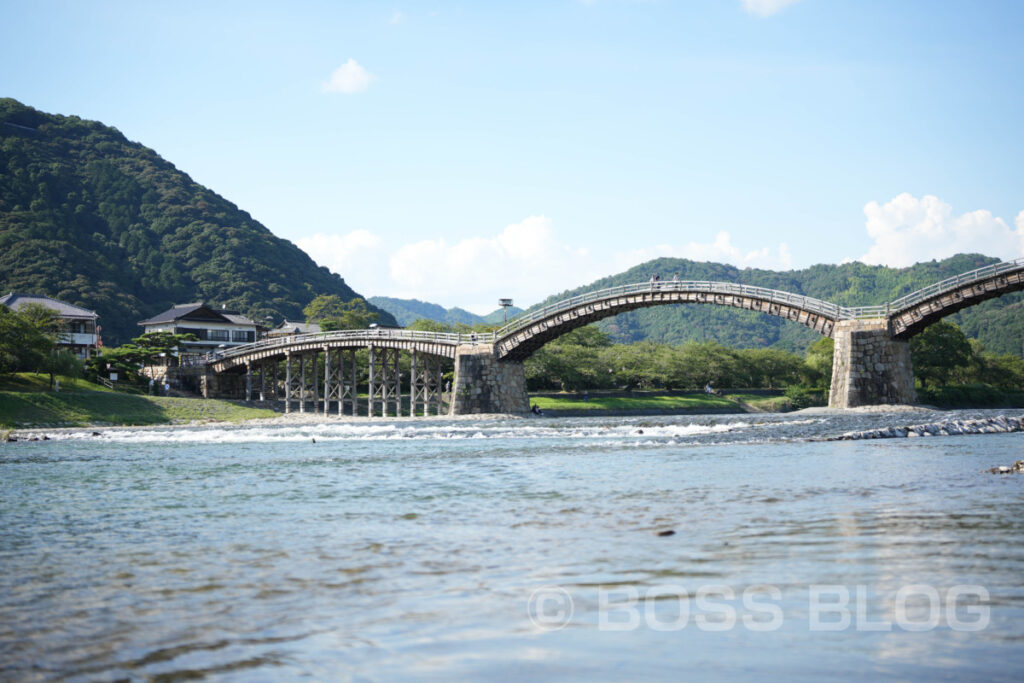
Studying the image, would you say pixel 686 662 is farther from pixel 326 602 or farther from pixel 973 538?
pixel 973 538

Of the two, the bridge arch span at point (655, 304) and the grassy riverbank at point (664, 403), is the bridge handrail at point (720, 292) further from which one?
the grassy riverbank at point (664, 403)

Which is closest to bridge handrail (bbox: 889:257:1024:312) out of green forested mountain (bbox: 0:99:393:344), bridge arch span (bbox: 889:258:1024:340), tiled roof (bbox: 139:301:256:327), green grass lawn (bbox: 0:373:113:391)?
bridge arch span (bbox: 889:258:1024:340)

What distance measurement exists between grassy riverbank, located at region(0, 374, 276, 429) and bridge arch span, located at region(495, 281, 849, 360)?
19721 mm

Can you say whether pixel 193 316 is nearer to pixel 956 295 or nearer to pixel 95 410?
pixel 95 410

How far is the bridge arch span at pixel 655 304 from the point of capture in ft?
158

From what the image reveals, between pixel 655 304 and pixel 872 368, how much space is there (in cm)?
1351

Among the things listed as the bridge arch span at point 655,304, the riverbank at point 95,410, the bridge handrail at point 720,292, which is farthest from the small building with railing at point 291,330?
the bridge handrail at point 720,292

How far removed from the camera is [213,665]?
5.30m

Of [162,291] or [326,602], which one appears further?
[162,291]

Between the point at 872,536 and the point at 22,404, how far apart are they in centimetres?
4803

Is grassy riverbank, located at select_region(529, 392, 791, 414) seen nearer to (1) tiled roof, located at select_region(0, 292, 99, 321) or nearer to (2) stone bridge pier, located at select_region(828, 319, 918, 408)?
(2) stone bridge pier, located at select_region(828, 319, 918, 408)

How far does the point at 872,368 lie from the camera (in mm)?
45156

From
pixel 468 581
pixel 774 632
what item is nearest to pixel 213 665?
pixel 468 581

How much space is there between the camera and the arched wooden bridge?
44.7 metres
